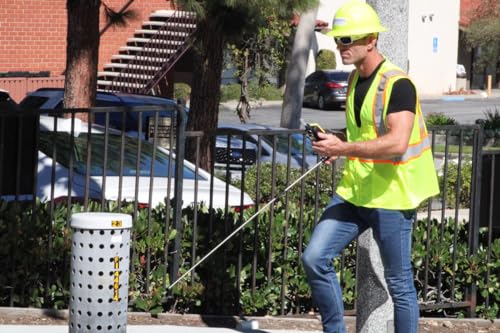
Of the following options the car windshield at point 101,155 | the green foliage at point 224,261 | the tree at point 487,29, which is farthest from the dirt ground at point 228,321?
the tree at point 487,29

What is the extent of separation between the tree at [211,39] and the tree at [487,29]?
98.0 feet

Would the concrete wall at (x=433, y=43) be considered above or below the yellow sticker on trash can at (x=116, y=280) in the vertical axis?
above

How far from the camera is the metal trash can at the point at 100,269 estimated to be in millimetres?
5293

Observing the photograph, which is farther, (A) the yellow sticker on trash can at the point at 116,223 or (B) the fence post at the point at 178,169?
(B) the fence post at the point at 178,169

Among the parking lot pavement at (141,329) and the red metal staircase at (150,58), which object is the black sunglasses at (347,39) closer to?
the parking lot pavement at (141,329)

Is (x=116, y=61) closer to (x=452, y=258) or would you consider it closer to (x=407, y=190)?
(x=452, y=258)

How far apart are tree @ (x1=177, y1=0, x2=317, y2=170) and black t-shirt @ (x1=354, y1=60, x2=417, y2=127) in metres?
3.61

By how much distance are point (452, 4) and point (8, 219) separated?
42900mm

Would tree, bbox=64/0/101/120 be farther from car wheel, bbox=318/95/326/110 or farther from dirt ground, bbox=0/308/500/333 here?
car wheel, bbox=318/95/326/110

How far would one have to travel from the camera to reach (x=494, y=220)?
787cm

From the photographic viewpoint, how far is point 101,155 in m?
8.77

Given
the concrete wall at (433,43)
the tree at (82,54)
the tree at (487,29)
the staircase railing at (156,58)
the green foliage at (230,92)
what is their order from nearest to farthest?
the tree at (82,54)
the staircase railing at (156,58)
the green foliage at (230,92)
the tree at (487,29)
the concrete wall at (433,43)

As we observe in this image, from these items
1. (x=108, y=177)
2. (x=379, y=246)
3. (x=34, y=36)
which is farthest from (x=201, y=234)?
(x=34, y=36)

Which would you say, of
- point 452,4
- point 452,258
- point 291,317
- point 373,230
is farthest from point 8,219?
point 452,4
